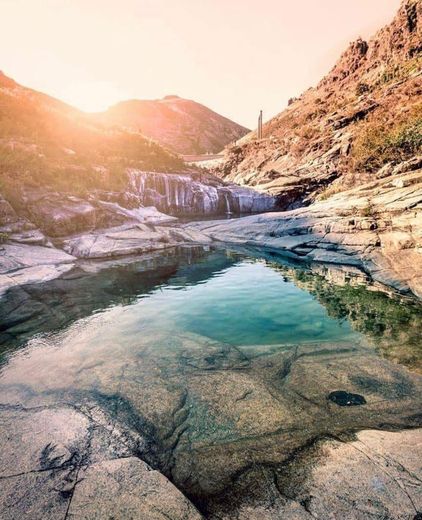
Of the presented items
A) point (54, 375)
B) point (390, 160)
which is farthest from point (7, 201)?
point (390, 160)

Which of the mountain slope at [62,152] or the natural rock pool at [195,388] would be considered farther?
the mountain slope at [62,152]

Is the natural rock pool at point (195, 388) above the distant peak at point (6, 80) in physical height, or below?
below

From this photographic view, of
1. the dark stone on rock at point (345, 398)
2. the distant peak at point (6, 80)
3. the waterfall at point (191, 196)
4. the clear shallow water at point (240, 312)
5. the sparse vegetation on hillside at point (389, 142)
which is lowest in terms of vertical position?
the dark stone on rock at point (345, 398)

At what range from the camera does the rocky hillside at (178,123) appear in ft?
340

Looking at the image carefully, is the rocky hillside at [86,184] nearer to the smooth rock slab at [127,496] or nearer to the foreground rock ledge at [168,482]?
the foreground rock ledge at [168,482]

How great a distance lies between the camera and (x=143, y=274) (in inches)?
479

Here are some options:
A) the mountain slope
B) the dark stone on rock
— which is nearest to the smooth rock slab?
the dark stone on rock

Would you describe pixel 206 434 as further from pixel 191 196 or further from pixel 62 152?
pixel 191 196

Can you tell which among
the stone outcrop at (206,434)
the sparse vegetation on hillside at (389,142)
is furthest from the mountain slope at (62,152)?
the sparse vegetation on hillside at (389,142)

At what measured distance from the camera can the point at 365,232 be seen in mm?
13289

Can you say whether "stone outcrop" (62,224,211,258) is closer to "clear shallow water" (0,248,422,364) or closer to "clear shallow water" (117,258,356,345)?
"clear shallow water" (0,248,422,364)

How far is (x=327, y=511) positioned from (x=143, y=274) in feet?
33.7

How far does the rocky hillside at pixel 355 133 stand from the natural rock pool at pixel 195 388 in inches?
603

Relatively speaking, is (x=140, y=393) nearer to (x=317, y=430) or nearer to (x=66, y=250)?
(x=317, y=430)
